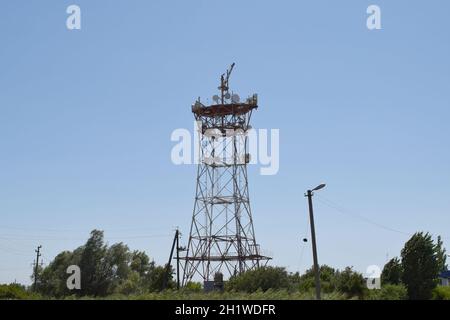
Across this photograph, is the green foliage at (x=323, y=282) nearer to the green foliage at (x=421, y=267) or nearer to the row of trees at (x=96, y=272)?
the green foliage at (x=421, y=267)

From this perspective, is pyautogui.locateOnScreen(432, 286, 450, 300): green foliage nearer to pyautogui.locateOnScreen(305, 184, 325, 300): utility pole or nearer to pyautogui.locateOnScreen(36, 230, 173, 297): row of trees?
pyautogui.locateOnScreen(305, 184, 325, 300): utility pole

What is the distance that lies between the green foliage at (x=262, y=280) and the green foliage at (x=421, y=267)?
11.8 metres

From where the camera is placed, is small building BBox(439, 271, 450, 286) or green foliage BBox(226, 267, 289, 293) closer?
green foliage BBox(226, 267, 289, 293)

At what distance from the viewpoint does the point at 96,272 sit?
244ft

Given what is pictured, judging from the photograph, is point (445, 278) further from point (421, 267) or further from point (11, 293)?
point (11, 293)

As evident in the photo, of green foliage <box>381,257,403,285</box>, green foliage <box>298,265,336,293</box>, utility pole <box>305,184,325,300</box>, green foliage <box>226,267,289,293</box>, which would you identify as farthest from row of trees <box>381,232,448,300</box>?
utility pole <box>305,184,325,300</box>

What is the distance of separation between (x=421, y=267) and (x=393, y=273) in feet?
9.72

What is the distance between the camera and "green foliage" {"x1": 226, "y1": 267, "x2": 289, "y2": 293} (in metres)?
45.4

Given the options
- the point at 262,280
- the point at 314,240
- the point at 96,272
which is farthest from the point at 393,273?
the point at 96,272

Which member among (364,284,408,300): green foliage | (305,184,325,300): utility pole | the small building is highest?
(305,184,325,300): utility pole

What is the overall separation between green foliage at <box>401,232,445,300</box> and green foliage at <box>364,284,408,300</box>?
10.4 feet

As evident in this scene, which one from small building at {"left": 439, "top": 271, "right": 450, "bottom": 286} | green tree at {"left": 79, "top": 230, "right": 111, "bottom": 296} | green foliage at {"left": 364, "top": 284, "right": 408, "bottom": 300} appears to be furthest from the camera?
small building at {"left": 439, "top": 271, "right": 450, "bottom": 286}

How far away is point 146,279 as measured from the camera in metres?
90.2
